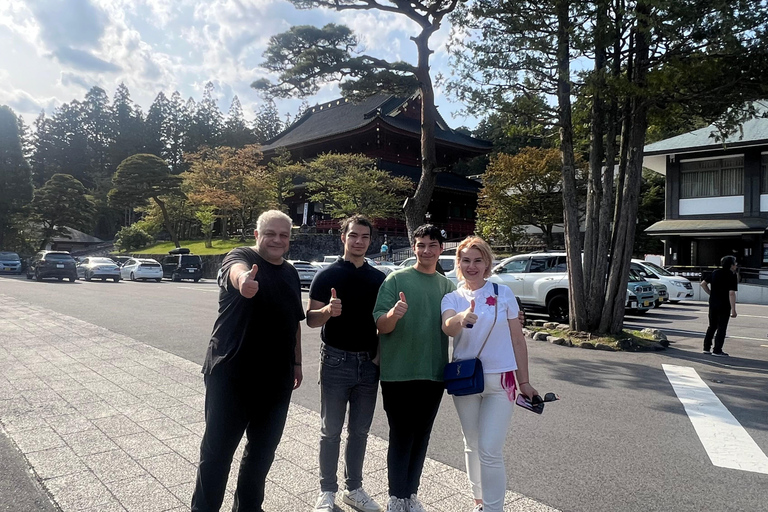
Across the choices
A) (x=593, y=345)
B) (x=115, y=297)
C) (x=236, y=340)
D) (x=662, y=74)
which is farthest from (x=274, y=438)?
(x=115, y=297)

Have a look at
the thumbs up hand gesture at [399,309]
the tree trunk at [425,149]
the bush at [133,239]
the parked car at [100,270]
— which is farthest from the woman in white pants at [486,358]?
the bush at [133,239]

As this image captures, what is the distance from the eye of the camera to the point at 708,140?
2273 cm

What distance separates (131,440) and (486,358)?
10.1ft

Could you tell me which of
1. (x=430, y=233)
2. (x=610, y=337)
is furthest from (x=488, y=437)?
(x=610, y=337)

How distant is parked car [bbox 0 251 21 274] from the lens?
115ft

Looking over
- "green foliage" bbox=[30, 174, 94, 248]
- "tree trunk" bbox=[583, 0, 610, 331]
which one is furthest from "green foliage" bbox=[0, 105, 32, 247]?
"tree trunk" bbox=[583, 0, 610, 331]

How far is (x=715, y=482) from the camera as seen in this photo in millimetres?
3760

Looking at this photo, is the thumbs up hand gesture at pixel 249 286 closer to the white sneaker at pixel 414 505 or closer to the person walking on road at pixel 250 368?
the person walking on road at pixel 250 368

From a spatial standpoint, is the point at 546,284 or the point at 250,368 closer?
the point at 250,368

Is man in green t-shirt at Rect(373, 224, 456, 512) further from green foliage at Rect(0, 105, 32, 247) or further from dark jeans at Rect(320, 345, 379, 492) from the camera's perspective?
green foliage at Rect(0, 105, 32, 247)

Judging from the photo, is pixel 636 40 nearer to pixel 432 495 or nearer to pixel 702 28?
pixel 702 28

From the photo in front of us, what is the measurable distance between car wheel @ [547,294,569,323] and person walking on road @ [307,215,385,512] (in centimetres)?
1052

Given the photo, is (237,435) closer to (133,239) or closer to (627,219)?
(627,219)

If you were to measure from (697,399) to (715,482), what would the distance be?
2.57 metres
